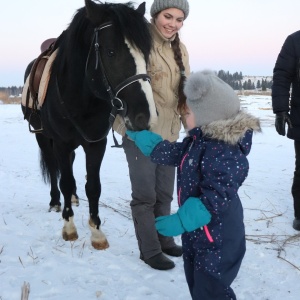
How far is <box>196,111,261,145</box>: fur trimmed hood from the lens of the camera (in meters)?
1.66

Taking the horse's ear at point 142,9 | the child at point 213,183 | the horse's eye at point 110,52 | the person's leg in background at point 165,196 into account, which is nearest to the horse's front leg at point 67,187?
the person's leg in background at point 165,196

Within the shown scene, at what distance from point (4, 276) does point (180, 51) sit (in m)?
2.13

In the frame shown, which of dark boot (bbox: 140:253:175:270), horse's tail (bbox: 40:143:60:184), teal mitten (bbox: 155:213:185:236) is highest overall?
teal mitten (bbox: 155:213:185:236)

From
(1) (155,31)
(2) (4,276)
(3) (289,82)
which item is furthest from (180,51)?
(2) (4,276)

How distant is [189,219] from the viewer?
1586mm

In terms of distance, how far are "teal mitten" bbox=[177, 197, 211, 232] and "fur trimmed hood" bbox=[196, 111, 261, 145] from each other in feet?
1.10

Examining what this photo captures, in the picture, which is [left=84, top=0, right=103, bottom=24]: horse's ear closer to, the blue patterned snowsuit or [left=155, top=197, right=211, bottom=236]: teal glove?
the blue patterned snowsuit

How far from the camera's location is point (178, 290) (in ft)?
7.82

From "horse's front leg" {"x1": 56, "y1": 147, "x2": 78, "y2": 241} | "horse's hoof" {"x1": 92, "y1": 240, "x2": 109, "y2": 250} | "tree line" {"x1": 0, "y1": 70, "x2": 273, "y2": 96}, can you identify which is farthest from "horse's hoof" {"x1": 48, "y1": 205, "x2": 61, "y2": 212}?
"tree line" {"x1": 0, "y1": 70, "x2": 273, "y2": 96}

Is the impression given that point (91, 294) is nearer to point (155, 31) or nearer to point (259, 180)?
point (155, 31)

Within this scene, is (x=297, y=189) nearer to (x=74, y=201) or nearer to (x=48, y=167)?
(x=74, y=201)

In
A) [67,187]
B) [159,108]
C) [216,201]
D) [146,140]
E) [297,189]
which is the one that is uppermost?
[159,108]

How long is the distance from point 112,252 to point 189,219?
1.60 meters

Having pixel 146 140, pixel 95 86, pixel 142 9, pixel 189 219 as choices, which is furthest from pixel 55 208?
pixel 189 219
